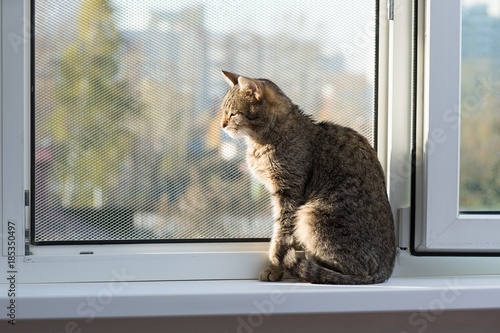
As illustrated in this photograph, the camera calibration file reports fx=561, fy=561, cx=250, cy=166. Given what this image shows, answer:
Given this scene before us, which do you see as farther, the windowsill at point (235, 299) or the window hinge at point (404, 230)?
the window hinge at point (404, 230)

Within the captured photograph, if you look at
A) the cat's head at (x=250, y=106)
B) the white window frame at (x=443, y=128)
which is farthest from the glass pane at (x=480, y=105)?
the cat's head at (x=250, y=106)

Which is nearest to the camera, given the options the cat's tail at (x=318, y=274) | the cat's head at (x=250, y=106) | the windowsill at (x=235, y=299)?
the windowsill at (x=235, y=299)

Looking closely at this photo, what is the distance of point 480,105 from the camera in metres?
1.31

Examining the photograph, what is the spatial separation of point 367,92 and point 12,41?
830 mm

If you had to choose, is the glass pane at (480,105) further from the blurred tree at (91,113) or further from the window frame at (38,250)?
the blurred tree at (91,113)

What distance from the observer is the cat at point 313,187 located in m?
1.23

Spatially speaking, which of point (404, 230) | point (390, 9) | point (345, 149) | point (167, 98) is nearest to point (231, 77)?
point (167, 98)

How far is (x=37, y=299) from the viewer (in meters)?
1.05

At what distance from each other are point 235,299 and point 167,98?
505 mm

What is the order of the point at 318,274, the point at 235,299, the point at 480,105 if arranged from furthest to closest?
the point at 480,105 < the point at 318,274 < the point at 235,299

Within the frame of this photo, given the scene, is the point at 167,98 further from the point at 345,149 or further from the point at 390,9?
the point at 390,9

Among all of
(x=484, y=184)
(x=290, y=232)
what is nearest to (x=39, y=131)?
(x=290, y=232)

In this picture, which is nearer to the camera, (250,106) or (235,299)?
(235,299)

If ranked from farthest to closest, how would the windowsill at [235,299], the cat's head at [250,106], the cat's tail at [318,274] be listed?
1. the cat's head at [250,106]
2. the cat's tail at [318,274]
3. the windowsill at [235,299]
